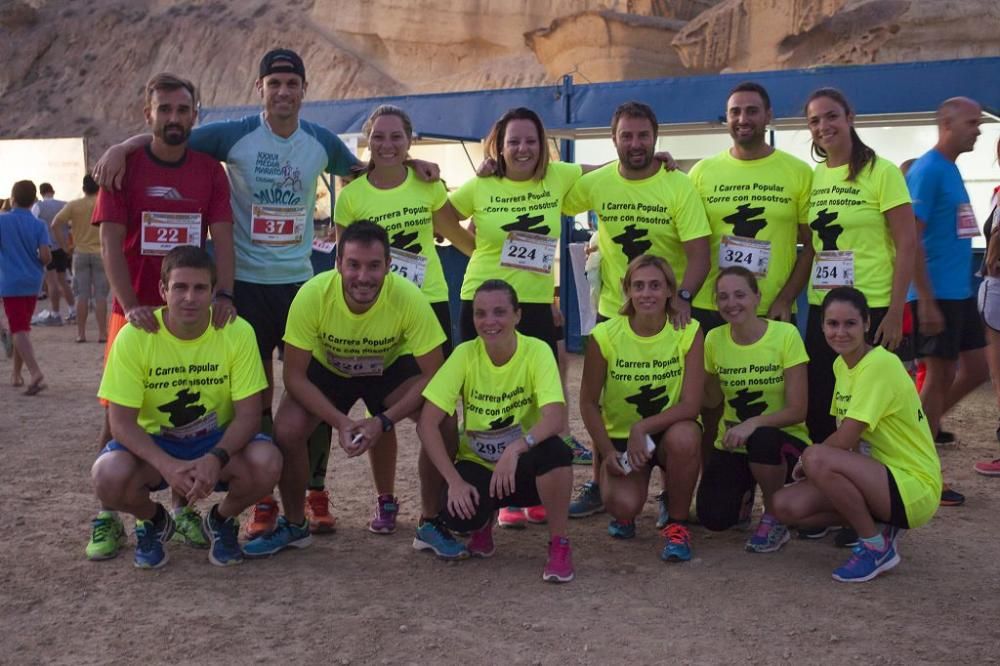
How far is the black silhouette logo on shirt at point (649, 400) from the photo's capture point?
178 inches

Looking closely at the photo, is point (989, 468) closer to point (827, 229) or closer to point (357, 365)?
point (827, 229)

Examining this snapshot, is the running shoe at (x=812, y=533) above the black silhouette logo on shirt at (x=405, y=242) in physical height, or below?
below

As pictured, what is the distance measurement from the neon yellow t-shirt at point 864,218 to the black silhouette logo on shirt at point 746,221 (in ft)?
0.75

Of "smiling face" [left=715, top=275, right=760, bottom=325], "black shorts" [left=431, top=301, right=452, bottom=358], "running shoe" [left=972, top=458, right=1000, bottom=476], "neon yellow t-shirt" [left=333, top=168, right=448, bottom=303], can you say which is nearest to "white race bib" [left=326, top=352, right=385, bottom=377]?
"black shorts" [left=431, top=301, right=452, bottom=358]

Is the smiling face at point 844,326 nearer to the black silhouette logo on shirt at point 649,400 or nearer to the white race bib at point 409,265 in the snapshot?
the black silhouette logo on shirt at point 649,400

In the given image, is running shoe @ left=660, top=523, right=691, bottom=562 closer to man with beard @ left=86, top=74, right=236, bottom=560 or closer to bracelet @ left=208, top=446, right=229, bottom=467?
bracelet @ left=208, top=446, right=229, bottom=467

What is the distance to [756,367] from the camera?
449cm

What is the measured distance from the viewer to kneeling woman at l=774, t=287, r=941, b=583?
4027mm

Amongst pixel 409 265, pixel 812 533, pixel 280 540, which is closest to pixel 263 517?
pixel 280 540

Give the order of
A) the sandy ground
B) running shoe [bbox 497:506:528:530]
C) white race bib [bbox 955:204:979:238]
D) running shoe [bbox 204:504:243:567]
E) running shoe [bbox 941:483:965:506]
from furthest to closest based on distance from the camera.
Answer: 1. white race bib [bbox 955:204:979:238]
2. running shoe [bbox 941:483:965:506]
3. running shoe [bbox 497:506:528:530]
4. running shoe [bbox 204:504:243:567]
5. the sandy ground

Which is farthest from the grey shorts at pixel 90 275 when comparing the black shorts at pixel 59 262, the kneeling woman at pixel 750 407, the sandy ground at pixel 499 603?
the kneeling woman at pixel 750 407

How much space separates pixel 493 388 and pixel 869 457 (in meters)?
1.51

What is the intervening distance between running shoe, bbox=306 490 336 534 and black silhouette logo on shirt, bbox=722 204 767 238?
224 cm

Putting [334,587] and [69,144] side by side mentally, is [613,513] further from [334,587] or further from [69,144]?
[69,144]
